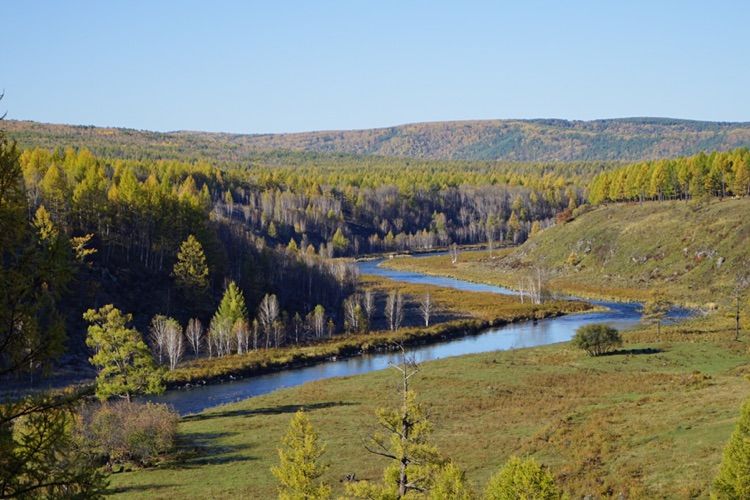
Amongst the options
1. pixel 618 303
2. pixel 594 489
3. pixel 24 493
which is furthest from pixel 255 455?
pixel 618 303

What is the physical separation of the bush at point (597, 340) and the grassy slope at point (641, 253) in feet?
123

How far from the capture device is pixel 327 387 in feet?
204

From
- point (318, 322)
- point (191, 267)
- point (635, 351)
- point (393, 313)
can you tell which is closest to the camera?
point (635, 351)

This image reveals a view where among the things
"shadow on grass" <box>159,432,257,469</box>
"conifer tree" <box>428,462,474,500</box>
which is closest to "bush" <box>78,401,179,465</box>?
"shadow on grass" <box>159,432,257,469</box>

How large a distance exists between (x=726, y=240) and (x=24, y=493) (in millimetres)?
118424

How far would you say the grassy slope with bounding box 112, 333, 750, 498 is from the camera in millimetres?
32844

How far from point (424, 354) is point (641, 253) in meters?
63.0

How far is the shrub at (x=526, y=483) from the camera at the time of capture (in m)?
18.5

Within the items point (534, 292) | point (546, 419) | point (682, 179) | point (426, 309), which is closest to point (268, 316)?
point (426, 309)

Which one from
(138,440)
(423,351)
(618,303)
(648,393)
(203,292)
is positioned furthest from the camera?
(618,303)

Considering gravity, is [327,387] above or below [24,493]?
below

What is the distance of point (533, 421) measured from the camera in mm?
45500

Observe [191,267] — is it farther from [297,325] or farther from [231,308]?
[297,325]

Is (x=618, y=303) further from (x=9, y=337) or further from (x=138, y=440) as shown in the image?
(x=9, y=337)
